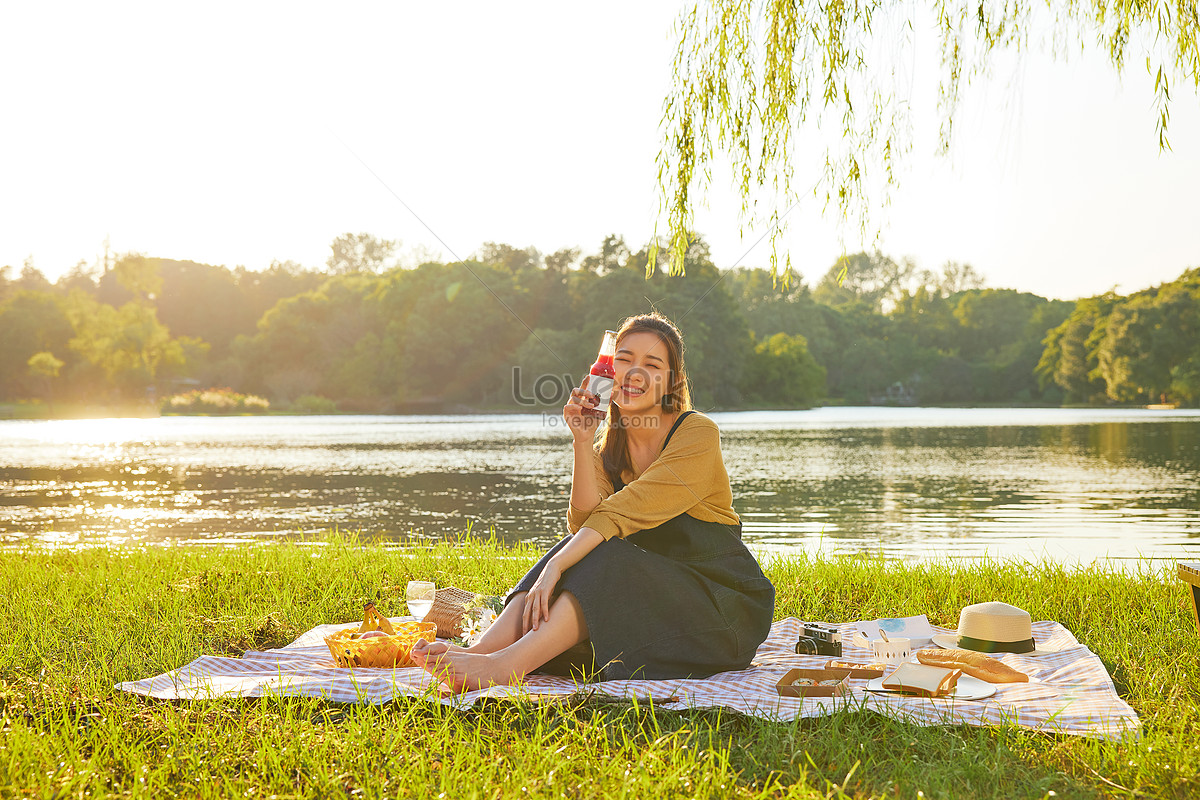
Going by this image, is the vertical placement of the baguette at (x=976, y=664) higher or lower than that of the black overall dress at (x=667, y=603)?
lower

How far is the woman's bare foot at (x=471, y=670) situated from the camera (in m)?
2.95

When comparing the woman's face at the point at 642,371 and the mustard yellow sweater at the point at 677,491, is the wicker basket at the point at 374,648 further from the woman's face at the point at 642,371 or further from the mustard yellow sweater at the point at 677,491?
the woman's face at the point at 642,371

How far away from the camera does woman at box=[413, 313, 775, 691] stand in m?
3.09

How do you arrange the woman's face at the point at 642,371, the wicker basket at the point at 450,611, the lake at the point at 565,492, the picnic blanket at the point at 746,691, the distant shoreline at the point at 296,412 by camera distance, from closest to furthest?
the picnic blanket at the point at 746,691
the woman's face at the point at 642,371
the wicker basket at the point at 450,611
the lake at the point at 565,492
the distant shoreline at the point at 296,412

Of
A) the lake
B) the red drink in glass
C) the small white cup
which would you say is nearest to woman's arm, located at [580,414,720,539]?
the red drink in glass

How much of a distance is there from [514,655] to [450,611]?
38.1 inches

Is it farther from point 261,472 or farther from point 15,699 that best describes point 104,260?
point 15,699

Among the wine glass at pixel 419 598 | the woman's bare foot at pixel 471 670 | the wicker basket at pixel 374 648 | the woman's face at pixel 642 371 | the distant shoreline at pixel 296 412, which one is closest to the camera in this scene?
the woman's bare foot at pixel 471 670

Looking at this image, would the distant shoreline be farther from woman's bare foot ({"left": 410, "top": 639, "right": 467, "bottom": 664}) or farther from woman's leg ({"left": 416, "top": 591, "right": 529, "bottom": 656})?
woman's bare foot ({"left": 410, "top": 639, "right": 467, "bottom": 664})

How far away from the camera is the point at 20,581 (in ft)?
17.1

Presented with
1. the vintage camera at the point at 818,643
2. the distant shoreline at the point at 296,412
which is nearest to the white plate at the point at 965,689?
the vintage camera at the point at 818,643

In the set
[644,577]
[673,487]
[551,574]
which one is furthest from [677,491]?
[551,574]

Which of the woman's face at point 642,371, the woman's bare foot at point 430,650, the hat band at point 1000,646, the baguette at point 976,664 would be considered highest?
the woman's face at point 642,371

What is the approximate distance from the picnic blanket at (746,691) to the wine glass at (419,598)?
70 cm
